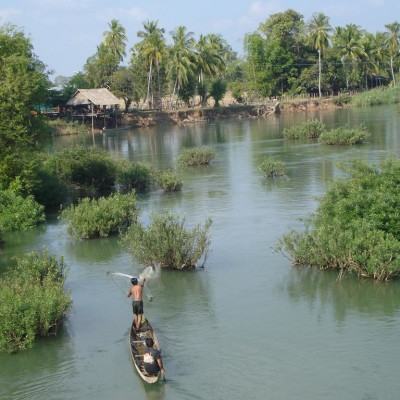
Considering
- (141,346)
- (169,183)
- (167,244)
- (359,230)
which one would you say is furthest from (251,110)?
(141,346)

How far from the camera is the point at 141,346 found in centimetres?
1190

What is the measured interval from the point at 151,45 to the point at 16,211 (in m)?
55.1

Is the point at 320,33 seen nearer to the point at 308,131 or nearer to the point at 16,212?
the point at 308,131

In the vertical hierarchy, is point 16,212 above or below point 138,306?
above

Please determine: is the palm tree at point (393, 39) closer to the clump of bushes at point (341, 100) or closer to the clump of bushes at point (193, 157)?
the clump of bushes at point (341, 100)

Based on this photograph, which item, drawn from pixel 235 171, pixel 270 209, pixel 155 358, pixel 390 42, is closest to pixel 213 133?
pixel 235 171

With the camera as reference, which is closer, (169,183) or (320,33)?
(169,183)

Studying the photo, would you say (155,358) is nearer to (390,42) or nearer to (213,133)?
(213,133)

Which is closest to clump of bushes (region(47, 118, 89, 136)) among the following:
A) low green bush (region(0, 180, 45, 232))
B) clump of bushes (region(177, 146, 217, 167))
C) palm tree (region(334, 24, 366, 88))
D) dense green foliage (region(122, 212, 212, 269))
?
clump of bushes (region(177, 146, 217, 167))

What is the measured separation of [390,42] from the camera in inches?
3748

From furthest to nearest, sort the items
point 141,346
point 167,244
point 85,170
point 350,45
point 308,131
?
point 350,45
point 308,131
point 85,170
point 167,244
point 141,346

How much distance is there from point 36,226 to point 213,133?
3905 centimetres

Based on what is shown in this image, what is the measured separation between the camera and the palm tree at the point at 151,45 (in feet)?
247

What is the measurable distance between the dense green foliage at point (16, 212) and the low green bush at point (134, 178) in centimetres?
663
